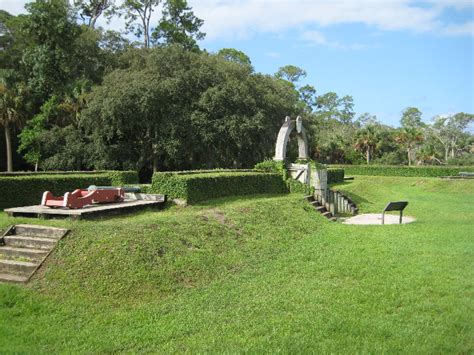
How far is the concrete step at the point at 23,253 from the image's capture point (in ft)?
26.2

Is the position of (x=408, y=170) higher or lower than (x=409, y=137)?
lower

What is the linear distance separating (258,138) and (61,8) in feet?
53.5

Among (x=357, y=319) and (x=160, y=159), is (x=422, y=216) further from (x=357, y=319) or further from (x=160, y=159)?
(x=160, y=159)

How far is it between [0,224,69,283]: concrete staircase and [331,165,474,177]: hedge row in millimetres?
32190

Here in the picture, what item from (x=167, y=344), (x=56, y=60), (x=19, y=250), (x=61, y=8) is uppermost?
(x=61, y=8)

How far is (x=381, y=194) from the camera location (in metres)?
22.8

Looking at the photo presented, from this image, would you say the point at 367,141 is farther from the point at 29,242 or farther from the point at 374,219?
the point at 29,242

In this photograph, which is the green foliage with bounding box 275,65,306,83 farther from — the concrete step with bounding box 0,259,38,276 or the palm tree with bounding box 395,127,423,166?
the concrete step with bounding box 0,259,38,276

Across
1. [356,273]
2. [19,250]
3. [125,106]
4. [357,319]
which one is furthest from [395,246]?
[125,106]

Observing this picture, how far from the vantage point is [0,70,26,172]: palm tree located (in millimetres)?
29250

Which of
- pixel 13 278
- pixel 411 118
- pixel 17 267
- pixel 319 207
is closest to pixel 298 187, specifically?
pixel 319 207

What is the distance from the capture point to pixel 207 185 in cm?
1430

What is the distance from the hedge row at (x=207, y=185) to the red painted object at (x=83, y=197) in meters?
1.42

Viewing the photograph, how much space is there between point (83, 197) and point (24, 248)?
2.80 metres
